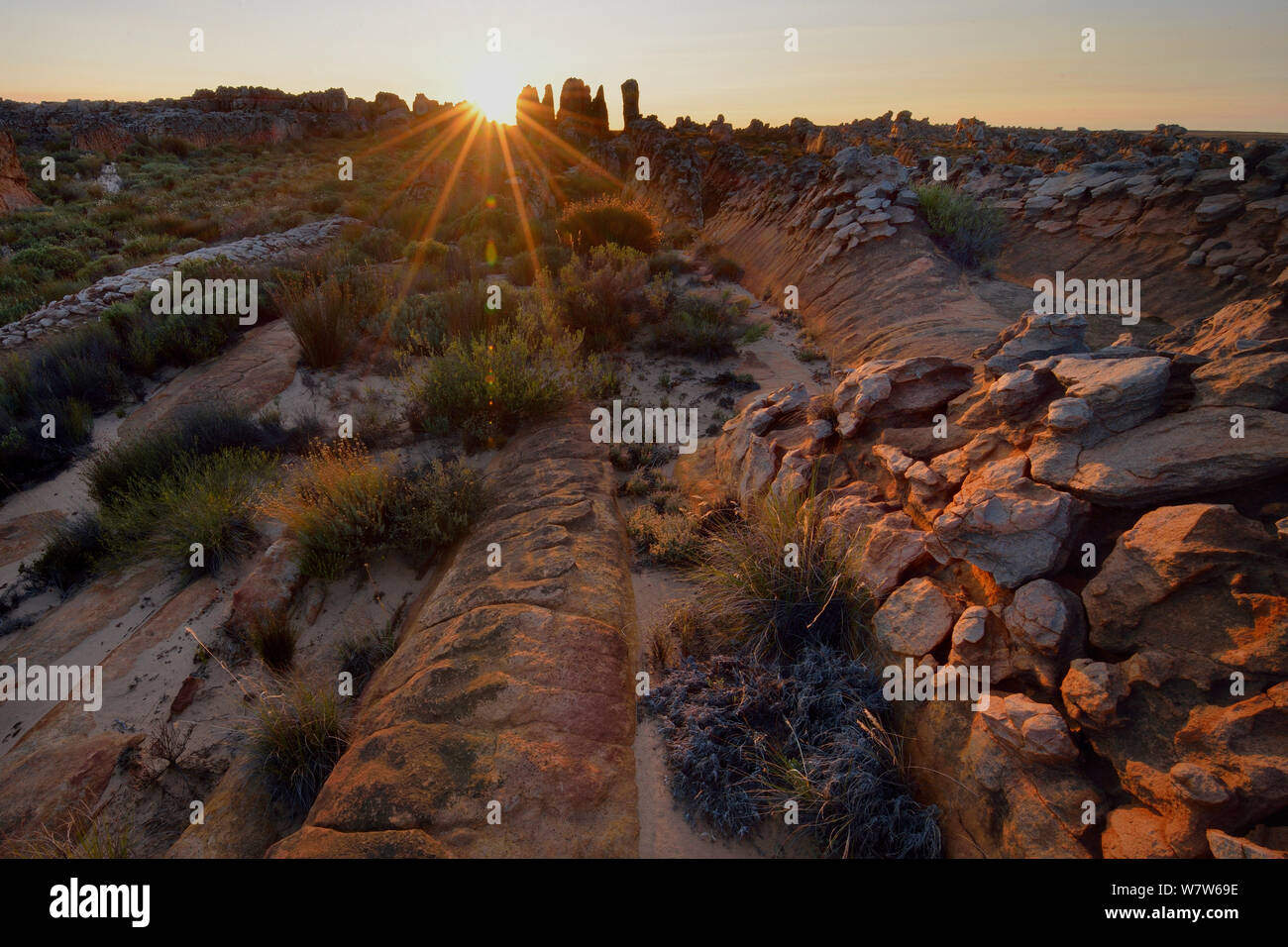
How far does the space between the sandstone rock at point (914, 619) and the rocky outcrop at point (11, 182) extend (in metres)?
28.7

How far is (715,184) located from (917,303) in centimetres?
1935

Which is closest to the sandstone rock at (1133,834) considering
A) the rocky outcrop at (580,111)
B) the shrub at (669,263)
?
the shrub at (669,263)

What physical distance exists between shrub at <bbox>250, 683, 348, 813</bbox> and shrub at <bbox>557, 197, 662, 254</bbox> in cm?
1317

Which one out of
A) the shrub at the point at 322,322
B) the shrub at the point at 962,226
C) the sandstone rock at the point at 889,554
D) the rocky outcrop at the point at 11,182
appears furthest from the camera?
the rocky outcrop at the point at 11,182

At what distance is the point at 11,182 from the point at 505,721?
29274 mm

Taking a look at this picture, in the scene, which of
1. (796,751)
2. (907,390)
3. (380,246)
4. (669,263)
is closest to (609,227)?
(669,263)

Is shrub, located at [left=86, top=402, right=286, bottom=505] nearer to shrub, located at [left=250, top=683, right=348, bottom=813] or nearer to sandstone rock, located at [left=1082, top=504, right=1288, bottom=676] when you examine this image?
shrub, located at [left=250, top=683, right=348, bottom=813]

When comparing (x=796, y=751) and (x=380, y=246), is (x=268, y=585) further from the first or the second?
(x=380, y=246)

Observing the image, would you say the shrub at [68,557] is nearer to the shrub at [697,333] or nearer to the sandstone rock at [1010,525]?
the sandstone rock at [1010,525]

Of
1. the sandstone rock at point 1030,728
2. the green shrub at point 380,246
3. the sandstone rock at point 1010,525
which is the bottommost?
the sandstone rock at point 1030,728

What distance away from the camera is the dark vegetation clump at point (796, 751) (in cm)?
263

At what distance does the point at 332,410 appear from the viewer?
7184 millimetres

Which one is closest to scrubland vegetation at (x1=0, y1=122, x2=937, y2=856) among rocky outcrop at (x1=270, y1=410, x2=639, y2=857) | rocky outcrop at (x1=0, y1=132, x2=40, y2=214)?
rocky outcrop at (x1=270, y1=410, x2=639, y2=857)
